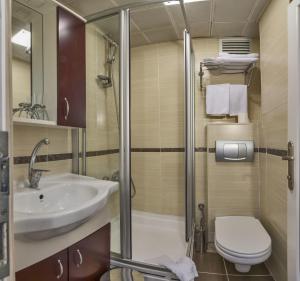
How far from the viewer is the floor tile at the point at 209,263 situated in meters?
2.03

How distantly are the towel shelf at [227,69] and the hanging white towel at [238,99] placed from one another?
137mm

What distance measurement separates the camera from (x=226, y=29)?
2.39 meters

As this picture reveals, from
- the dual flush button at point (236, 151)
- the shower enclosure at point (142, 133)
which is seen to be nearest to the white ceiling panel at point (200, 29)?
the shower enclosure at point (142, 133)

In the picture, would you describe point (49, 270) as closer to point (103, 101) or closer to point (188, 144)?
point (103, 101)

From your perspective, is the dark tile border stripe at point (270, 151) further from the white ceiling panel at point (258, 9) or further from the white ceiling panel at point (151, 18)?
the white ceiling panel at point (151, 18)

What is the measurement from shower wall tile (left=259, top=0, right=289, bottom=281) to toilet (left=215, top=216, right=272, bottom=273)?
133 mm

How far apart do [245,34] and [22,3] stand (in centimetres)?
202

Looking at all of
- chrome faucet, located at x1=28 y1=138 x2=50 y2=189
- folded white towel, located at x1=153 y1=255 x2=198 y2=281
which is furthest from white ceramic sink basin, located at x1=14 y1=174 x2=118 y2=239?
folded white towel, located at x1=153 y1=255 x2=198 y2=281

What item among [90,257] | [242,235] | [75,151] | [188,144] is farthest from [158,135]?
[90,257]

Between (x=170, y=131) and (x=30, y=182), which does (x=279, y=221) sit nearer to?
(x=170, y=131)

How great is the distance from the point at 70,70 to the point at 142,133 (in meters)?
1.30

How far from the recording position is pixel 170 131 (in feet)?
8.82

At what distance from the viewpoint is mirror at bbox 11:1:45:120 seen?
4.54ft

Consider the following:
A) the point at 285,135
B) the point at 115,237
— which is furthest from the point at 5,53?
the point at 285,135
